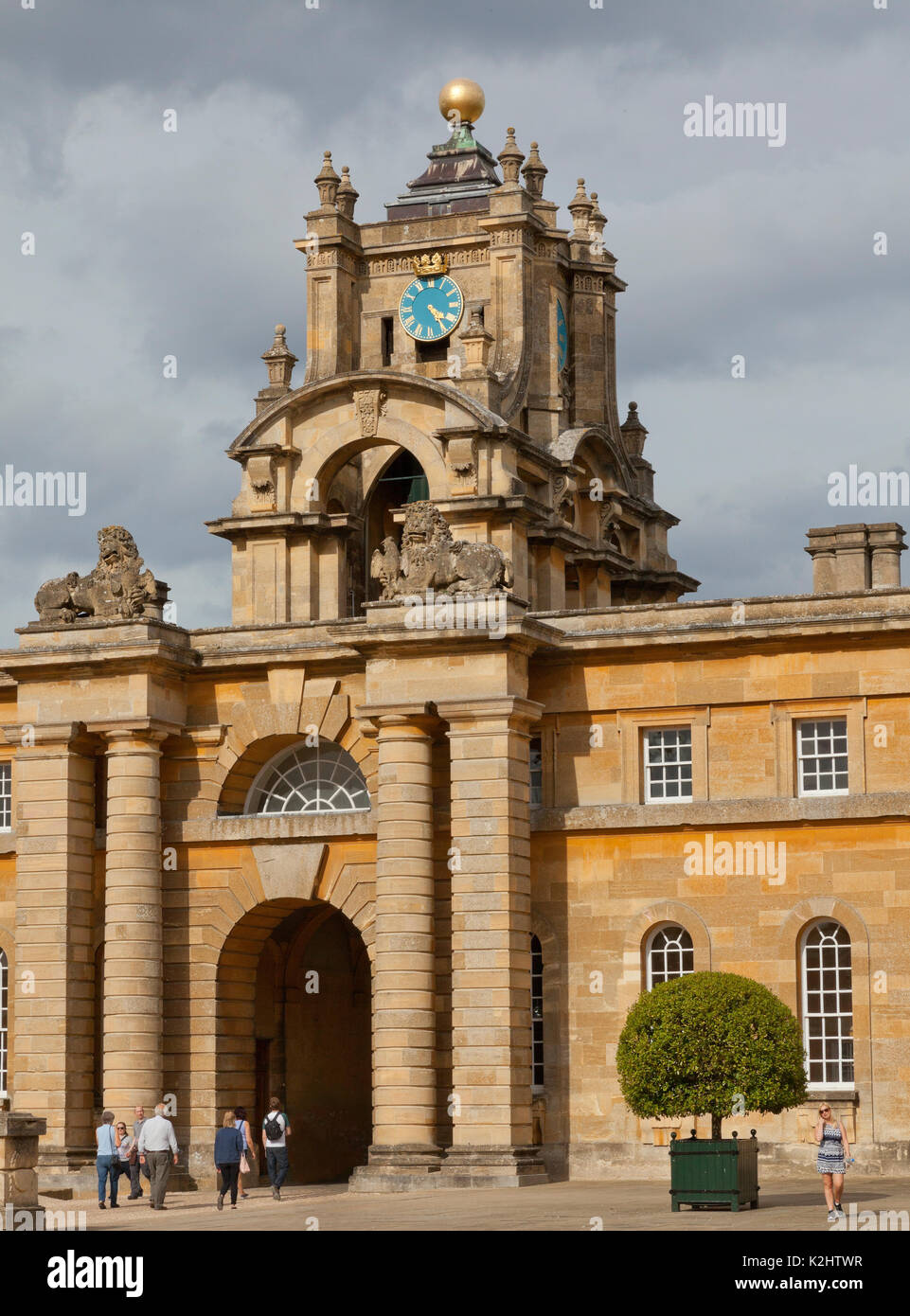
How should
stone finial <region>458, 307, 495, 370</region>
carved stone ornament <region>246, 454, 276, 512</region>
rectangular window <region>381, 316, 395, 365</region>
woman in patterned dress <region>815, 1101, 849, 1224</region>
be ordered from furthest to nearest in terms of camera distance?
1. rectangular window <region>381, 316, 395, 365</region>
2. carved stone ornament <region>246, 454, 276, 512</region>
3. stone finial <region>458, 307, 495, 370</region>
4. woman in patterned dress <region>815, 1101, 849, 1224</region>

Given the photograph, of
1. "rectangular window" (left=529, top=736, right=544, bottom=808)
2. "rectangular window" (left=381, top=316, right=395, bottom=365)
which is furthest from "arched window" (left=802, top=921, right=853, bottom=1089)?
"rectangular window" (left=381, top=316, right=395, bottom=365)

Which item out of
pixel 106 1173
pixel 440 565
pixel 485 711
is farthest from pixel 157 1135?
pixel 440 565

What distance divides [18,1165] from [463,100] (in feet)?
104

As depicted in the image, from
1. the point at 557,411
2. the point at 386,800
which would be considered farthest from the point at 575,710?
the point at 557,411

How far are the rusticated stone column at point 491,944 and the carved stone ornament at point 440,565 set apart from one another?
214cm

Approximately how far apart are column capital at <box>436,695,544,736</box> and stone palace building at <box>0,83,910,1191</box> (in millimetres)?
47

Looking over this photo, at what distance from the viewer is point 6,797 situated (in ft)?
152

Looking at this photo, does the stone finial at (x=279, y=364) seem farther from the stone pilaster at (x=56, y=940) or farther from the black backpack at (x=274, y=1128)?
the black backpack at (x=274, y=1128)

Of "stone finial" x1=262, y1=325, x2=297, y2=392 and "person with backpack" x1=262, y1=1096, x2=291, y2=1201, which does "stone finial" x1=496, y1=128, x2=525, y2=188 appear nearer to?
"stone finial" x1=262, y1=325, x2=297, y2=392

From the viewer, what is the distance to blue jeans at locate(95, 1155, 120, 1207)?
38.8m

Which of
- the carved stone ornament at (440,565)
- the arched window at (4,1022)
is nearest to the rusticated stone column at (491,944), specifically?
the carved stone ornament at (440,565)

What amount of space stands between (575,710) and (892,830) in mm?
5915

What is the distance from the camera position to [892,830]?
39844 millimetres

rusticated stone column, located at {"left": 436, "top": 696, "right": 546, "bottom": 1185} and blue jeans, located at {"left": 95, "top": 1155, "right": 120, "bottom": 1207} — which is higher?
rusticated stone column, located at {"left": 436, "top": 696, "right": 546, "bottom": 1185}
